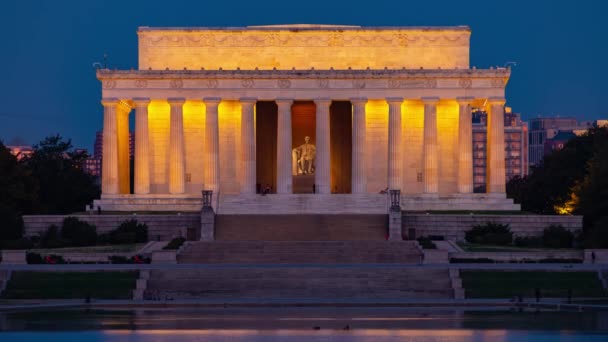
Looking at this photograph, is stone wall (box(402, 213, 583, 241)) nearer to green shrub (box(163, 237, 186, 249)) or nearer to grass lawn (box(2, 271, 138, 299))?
green shrub (box(163, 237, 186, 249))

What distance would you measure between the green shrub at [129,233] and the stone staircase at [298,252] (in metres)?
9.47

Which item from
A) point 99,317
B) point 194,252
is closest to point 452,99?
point 194,252

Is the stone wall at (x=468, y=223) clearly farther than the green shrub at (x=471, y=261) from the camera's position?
Yes

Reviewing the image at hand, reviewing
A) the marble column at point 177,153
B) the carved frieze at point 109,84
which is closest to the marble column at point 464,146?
the marble column at point 177,153

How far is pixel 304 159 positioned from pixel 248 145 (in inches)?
363

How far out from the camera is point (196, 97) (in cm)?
11806

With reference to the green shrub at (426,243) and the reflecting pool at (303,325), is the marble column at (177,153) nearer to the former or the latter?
the green shrub at (426,243)

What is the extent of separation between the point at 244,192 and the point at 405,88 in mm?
16501

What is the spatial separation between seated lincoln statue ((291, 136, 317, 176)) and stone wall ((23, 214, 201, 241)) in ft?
75.8

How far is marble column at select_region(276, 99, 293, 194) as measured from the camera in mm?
117812

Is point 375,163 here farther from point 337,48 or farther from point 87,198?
point 87,198

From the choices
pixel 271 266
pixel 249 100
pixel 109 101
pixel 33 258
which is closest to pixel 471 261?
pixel 271 266

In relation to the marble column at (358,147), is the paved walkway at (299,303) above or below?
below

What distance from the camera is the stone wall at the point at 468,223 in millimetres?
102375
